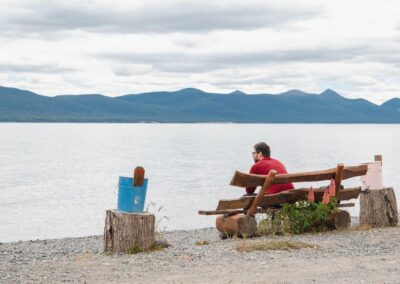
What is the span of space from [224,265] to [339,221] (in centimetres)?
495

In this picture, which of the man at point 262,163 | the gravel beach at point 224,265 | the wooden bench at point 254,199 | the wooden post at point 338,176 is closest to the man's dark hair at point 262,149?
the man at point 262,163

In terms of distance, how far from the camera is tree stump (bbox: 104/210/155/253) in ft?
40.5

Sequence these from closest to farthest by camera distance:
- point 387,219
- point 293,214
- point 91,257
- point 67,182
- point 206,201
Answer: point 91,257 → point 293,214 → point 387,219 → point 206,201 → point 67,182

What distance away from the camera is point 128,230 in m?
12.4

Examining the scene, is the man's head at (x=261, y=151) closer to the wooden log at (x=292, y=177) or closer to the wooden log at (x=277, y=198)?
the wooden log at (x=292, y=177)

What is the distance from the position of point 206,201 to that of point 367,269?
1344 inches

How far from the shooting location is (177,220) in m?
34.8

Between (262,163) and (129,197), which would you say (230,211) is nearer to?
(262,163)

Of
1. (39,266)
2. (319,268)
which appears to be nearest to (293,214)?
(319,268)

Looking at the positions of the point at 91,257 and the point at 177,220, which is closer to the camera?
the point at 91,257

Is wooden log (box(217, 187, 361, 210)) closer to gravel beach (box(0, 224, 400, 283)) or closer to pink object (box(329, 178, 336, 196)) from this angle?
pink object (box(329, 178, 336, 196))

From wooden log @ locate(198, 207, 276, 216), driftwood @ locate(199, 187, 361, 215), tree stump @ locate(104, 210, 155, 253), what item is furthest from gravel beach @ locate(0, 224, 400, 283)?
driftwood @ locate(199, 187, 361, 215)

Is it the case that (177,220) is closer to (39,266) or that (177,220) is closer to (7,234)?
(7,234)

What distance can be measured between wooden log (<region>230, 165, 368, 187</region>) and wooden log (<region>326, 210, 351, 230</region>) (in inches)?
31.6
